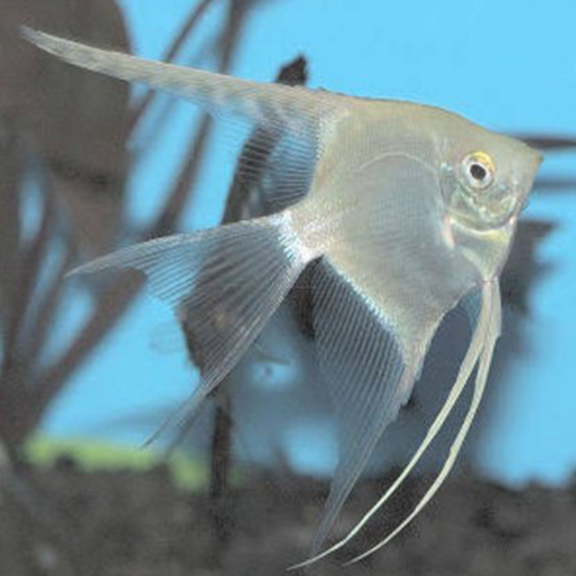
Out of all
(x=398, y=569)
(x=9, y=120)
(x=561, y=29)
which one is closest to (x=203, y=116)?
(x=9, y=120)

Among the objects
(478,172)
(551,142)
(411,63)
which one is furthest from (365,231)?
(411,63)

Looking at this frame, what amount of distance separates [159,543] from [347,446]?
48 cm

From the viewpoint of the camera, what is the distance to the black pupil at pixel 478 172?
112cm

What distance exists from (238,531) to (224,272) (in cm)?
59

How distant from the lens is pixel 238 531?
5.43 feet

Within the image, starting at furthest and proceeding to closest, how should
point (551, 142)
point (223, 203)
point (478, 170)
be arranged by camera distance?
point (223, 203)
point (551, 142)
point (478, 170)

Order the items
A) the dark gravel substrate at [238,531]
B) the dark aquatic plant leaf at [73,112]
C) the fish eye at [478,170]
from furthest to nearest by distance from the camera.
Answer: the dark aquatic plant leaf at [73,112] → the dark gravel substrate at [238,531] → the fish eye at [478,170]

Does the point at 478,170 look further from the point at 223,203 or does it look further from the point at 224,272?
the point at 223,203

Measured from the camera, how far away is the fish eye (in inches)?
43.9

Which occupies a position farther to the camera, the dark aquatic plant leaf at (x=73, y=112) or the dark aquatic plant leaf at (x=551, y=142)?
the dark aquatic plant leaf at (x=73, y=112)

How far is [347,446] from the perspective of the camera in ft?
4.07

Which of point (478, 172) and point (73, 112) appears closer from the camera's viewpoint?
point (478, 172)

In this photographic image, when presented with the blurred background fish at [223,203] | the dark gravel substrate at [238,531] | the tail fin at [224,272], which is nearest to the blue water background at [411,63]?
the blurred background fish at [223,203]

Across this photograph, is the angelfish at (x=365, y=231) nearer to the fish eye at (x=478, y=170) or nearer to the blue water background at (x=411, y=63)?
the fish eye at (x=478, y=170)
